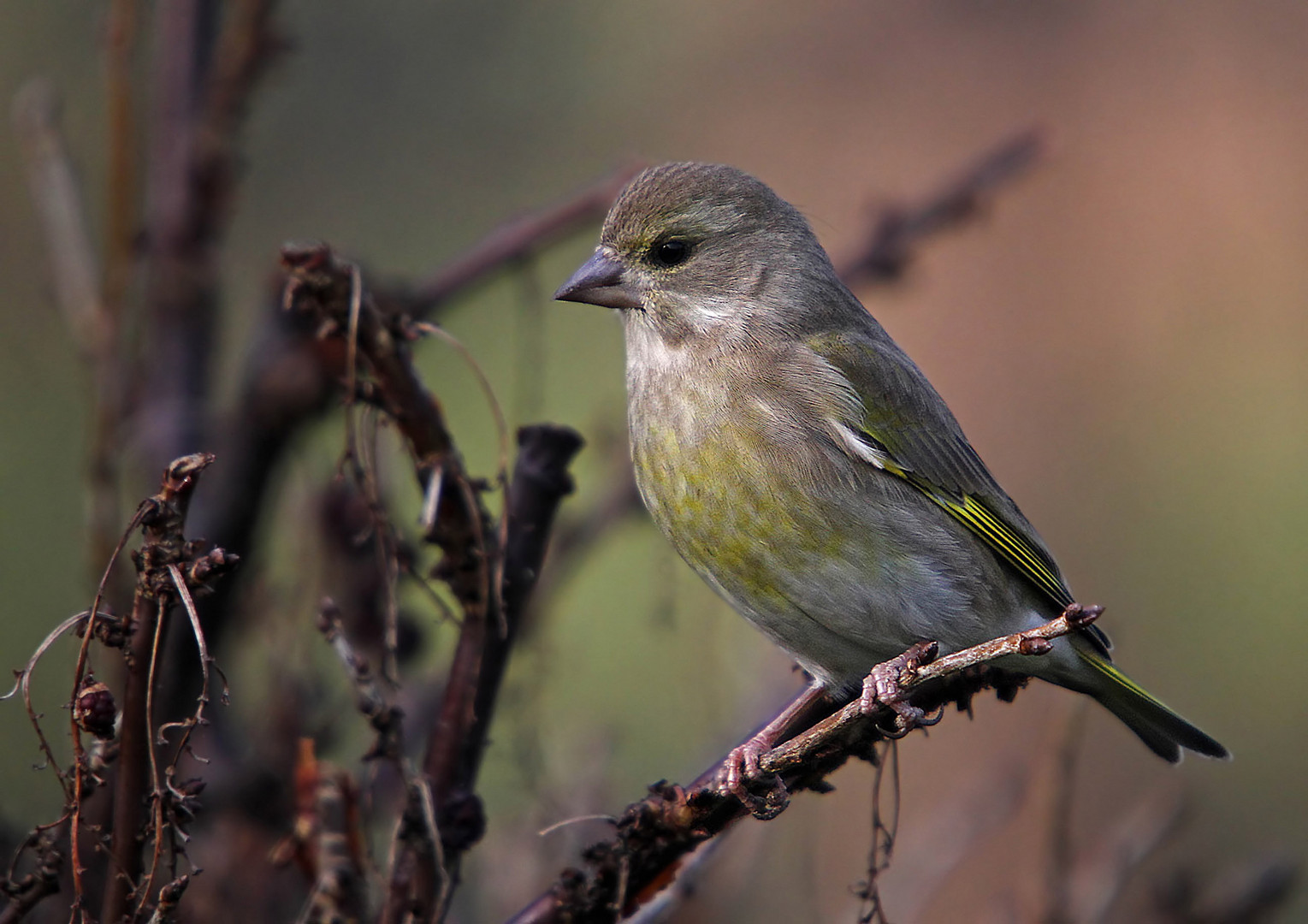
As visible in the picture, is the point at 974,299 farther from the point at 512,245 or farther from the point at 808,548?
the point at 512,245

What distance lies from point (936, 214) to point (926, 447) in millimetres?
639

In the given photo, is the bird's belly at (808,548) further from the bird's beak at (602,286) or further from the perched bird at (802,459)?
the bird's beak at (602,286)

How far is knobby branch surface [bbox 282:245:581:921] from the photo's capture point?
6.95 ft

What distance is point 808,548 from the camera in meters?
3.00

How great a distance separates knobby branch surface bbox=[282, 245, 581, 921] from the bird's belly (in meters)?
0.70

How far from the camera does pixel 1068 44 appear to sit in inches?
247

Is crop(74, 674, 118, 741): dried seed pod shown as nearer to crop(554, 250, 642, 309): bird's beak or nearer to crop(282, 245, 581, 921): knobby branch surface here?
crop(282, 245, 581, 921): knobby branch surface

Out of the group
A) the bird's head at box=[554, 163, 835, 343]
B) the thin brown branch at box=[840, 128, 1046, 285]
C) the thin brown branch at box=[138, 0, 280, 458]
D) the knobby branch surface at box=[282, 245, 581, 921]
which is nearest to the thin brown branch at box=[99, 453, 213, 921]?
the knobby branch surface at box=[282, 245, 581, 921]

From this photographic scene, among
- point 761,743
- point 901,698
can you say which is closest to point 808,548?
point 761,743

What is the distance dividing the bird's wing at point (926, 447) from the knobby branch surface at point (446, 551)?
1157mm

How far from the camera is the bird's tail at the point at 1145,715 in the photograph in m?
3.38

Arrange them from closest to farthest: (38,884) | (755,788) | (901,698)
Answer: (38,884), (901,698), (755,788)

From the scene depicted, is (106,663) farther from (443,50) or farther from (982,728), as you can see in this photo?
(443,50)

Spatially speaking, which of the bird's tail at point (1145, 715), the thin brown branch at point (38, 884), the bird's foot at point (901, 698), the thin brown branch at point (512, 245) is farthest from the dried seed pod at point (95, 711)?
the bird's tail at point (1145, 715)
